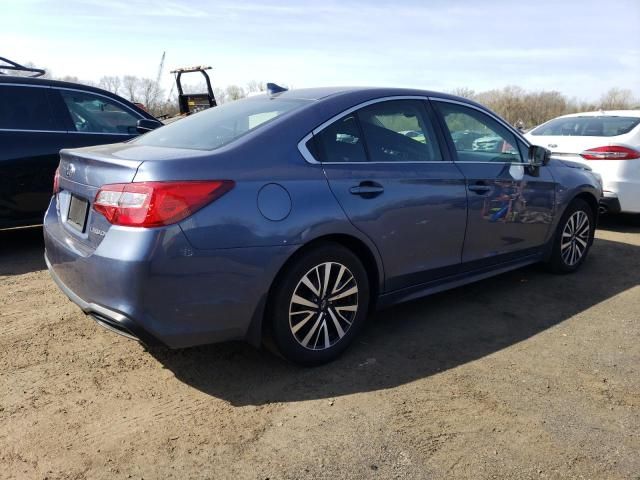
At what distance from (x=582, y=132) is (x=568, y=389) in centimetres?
529

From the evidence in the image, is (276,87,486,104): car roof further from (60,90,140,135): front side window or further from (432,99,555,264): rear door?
(60,90,140,135): front side window

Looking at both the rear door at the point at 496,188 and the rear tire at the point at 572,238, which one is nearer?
the rear door at the point at 496,188

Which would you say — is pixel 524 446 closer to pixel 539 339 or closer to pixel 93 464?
pixel 539 339

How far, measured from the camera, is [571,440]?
2.71 meters

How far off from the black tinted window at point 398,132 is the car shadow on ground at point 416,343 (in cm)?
121

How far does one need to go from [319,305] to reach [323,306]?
0.10ft

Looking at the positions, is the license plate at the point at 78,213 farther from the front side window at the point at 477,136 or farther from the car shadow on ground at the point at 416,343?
the front side window at the point at 477,136

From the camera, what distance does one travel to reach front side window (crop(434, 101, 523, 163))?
4.20 meters

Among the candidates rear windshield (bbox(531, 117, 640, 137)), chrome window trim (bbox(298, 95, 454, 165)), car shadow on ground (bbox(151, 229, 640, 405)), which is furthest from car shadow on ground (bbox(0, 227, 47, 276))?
→ rear windshield (bbox(531, 117, 640, 137))

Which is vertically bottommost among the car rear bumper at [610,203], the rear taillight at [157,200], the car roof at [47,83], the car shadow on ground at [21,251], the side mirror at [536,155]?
the car shadow on ground at [21,251]

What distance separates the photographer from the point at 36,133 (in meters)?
5.61

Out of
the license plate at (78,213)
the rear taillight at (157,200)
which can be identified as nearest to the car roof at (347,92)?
the rear taillight at (157,200)

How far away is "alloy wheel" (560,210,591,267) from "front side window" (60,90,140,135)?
15.5 feet

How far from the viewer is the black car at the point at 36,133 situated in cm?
545
